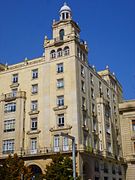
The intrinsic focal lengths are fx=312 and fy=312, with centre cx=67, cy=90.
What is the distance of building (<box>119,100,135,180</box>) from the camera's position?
64.5m

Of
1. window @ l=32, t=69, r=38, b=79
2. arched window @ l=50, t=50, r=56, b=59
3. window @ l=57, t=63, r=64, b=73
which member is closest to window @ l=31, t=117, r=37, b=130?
window @ l=32, t=69, r=38, b=79

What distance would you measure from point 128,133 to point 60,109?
21250 mm

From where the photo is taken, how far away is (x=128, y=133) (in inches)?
2643

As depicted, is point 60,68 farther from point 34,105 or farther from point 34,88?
point 34,105

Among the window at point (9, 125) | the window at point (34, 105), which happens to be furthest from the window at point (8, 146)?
the window at point (34, 105)

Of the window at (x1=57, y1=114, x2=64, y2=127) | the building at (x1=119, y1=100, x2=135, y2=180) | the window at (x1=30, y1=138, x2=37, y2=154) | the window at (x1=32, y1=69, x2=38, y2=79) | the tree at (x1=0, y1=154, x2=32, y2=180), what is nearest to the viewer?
the tree at (x1=0, y1=154, x2=32, y2=180)

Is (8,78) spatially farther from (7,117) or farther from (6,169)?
(6,169)

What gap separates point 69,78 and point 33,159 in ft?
49.0

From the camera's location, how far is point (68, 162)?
4353 centimetres

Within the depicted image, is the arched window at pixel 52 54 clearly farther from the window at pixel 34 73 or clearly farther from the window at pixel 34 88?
the window at pixel 34 88

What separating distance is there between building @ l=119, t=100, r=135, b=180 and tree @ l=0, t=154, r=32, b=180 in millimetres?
24791

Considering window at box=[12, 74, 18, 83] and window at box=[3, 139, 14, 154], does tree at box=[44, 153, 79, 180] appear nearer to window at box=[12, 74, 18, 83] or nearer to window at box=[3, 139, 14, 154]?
window at box=[3, 139, 14, 154]

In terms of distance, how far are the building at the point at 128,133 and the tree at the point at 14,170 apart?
976 inches

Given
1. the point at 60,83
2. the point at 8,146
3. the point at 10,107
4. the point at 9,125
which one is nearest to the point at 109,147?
the point at 60,83
